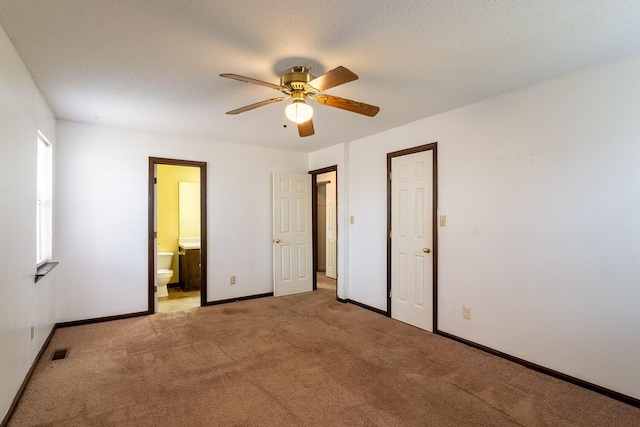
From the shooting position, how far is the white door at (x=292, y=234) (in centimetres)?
522

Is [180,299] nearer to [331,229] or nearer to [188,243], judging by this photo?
[188,243]

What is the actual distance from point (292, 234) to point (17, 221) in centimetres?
355

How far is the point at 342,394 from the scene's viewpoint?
2.37m

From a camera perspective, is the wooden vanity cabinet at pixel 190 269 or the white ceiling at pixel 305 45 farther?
the wooden vanity cabinet at pixel 190 269

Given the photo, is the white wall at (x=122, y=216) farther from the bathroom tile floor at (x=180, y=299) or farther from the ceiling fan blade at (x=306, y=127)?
the ceiling fan blade at (x=306, y=127)

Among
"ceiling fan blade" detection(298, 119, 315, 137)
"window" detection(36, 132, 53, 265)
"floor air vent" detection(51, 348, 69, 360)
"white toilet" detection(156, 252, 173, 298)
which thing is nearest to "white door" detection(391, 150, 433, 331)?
"ceiling fan blade" detection(298, 119, 315, 137)

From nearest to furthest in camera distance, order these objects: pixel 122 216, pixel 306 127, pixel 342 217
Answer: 1. pixel 306 127
2. pixel 122 216
3. pixel 342 217

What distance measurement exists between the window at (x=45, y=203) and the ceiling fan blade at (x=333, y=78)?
9.55 ft

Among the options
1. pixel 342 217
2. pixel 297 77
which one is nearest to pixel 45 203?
pixel 297 77

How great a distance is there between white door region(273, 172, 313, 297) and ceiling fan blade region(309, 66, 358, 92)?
10.1 feet

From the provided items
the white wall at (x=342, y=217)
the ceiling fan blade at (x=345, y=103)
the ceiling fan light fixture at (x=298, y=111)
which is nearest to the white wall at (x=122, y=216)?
the white wall at (x=342, y=217)

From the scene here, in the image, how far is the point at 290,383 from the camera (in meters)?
2.52

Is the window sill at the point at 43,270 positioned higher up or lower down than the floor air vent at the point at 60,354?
higher up

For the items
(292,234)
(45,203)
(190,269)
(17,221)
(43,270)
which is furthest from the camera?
(190,269)
